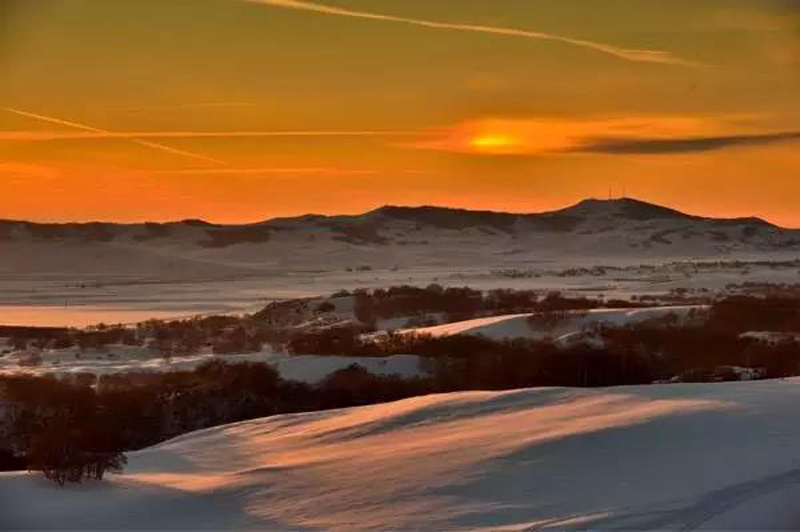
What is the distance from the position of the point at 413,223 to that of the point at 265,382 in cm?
15409

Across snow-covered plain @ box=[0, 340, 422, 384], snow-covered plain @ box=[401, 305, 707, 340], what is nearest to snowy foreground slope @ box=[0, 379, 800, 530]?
snow-covered plain @ box=[0, 340, 422, 384]

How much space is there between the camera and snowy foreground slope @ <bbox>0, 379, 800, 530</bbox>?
23.4 feet

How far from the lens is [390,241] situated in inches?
6033

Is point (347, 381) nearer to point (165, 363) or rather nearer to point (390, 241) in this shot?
point (165, 363)

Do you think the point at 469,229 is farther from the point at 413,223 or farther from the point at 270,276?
the point at 270,276

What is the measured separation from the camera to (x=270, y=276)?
85938 millimetres

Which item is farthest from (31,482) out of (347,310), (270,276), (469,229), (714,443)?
(469,229)

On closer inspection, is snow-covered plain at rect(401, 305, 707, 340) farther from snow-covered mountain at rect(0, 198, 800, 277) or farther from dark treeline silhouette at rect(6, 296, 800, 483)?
snow-covered mountain at rect(0, 198, 800, 277)

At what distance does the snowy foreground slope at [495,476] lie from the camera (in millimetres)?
7129

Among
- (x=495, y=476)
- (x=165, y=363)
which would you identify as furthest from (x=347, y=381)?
(x=495, y=476)

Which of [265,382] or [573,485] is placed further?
[265,382]

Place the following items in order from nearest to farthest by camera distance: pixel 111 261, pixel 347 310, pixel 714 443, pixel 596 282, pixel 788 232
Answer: pixel 714 443
pixel 347 310
pixel 596 282
pixel 111 261
pixel 788 232

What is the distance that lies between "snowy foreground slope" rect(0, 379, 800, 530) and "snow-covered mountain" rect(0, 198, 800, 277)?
271 feet

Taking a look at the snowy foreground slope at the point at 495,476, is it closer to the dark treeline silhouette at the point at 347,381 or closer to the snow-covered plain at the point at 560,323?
the dark treeline silhouette at the point at 347,381
